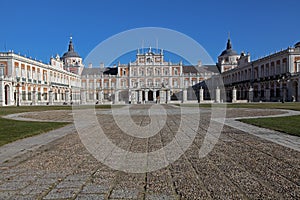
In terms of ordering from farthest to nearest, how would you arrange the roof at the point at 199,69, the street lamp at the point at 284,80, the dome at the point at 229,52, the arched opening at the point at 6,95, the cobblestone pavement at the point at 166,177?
the dome at the point at 229,52, the roof at the point at 199,69, the street lamp at the point at 284,80, the arched opening at the point at 6,95, the cobblestone pavement at the point at 166,177

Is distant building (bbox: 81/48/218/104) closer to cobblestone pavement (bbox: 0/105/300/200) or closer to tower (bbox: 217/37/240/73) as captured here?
tower (bbox: 217/37/240/73)

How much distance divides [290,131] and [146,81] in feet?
200

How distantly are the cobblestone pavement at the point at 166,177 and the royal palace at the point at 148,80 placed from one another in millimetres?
36797

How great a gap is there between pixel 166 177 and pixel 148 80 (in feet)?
212

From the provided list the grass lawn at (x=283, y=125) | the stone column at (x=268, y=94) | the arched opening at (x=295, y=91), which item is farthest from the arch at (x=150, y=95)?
the grass lawn at (x=283, y=125)

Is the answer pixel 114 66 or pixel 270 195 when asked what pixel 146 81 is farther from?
pixel 270 195

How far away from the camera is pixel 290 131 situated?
24.7 ft

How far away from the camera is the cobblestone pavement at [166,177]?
3.04m

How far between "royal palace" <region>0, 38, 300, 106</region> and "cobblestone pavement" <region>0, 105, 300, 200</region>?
36797mm

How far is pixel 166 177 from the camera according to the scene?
366cm

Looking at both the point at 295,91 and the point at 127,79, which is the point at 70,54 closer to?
the point at 127,79

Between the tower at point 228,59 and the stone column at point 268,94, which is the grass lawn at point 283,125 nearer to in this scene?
the stone column at point 268,94

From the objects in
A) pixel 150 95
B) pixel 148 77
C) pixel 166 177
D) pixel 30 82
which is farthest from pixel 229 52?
pixel 166 177

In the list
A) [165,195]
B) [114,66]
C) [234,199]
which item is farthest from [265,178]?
[114,66]
